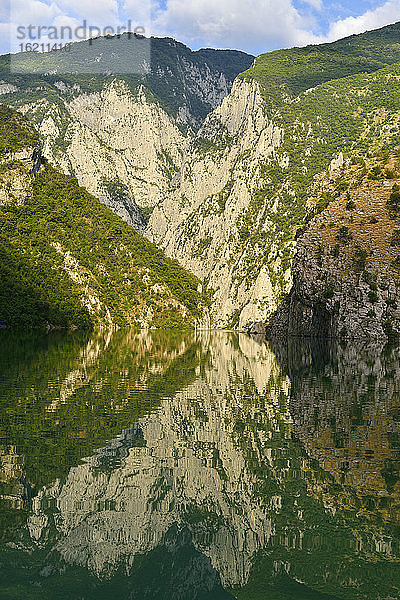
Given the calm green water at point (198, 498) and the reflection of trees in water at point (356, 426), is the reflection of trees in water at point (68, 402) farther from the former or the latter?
the reflection of trees in water at point (356, 426)

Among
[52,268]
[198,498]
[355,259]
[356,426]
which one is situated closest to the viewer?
[198,498]

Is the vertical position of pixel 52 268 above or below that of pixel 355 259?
above

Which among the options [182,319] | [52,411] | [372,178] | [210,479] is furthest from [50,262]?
[210,479]

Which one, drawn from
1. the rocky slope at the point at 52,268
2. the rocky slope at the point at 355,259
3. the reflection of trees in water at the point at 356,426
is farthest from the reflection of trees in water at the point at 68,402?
the rocky slope at the point at 52,268

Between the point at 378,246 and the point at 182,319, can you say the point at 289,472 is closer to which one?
the point at 378,246

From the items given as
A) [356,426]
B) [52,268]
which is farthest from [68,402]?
[52,268]

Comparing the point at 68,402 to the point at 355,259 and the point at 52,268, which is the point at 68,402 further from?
the point at 52,268
